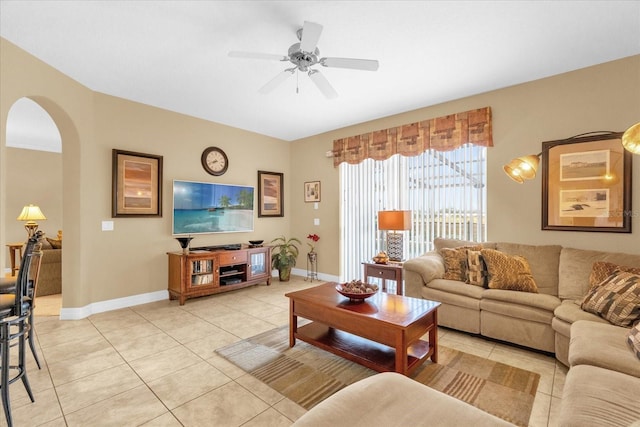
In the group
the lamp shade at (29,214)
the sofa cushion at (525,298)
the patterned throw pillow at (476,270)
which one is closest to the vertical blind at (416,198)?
the patterned throw pillow at (476,270)

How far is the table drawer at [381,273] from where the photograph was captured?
12.3 feet

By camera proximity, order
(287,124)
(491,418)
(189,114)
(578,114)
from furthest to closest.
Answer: (287,124), (189,114), (578,114), (491,418)

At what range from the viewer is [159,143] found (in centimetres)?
Result: 423

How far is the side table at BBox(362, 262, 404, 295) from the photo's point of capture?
3.72 meters

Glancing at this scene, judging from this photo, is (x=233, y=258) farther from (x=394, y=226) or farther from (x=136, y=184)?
(x=394, y=226)

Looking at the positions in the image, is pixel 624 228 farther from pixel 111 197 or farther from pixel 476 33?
pixel 111 197

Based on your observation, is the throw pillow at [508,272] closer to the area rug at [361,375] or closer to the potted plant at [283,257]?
the area rug at [361,375]

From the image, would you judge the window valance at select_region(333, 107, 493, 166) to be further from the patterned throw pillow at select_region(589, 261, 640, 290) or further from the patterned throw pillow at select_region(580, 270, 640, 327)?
the patterned throw pillow at select_region(580, 270, 640, 327)

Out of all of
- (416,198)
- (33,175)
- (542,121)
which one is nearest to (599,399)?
(542,121)

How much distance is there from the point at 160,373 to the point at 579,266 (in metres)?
3.84

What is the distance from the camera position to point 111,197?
12.5 ft

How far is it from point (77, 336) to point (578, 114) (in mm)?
5728

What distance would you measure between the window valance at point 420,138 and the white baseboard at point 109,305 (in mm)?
3527

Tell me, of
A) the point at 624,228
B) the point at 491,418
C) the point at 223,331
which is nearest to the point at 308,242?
the point at 223,331
